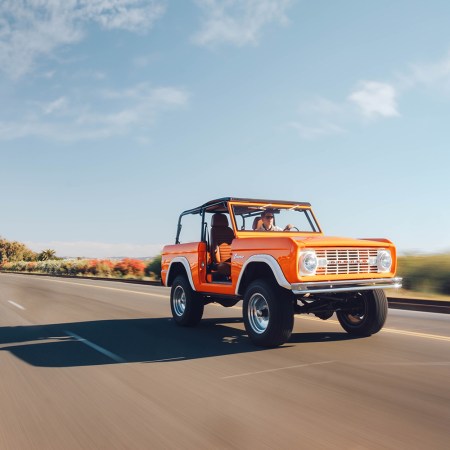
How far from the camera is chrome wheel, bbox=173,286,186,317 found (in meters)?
9.84

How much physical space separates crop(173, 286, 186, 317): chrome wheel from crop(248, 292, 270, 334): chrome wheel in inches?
101

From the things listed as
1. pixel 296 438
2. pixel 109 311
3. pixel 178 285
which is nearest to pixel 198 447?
pixel 296 438

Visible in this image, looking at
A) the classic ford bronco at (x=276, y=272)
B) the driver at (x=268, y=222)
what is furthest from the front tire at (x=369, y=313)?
the driver at (x=268, y=222)

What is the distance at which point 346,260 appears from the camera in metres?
7.25

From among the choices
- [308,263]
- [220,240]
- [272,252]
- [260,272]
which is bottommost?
[260,272]

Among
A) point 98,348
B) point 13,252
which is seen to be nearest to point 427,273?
point 98,348

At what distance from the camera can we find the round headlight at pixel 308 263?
6.74 meters

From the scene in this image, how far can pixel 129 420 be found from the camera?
4.26 m

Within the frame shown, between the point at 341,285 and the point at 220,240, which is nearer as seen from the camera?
the point at 341,285

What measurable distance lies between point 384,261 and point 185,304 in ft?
12.0

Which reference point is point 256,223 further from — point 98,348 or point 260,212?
point 98,348

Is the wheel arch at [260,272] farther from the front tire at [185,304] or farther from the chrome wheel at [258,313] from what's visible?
the front tire at [185,304]

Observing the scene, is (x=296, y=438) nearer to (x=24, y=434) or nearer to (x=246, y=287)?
(x=24, y=434)

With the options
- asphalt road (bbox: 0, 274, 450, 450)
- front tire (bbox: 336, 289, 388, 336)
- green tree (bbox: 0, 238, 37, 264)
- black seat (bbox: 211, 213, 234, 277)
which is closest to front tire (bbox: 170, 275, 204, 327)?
asphalt road (bbox: 0, 274, 450, 450)
